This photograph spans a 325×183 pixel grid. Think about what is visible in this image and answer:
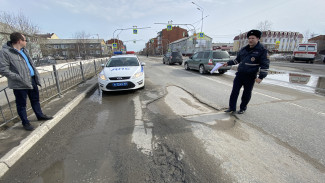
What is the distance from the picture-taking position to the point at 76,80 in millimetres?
7773

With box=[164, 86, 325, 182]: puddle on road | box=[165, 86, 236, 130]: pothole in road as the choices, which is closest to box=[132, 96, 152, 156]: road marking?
box=[164, 86, 325, 182]: puddle on road

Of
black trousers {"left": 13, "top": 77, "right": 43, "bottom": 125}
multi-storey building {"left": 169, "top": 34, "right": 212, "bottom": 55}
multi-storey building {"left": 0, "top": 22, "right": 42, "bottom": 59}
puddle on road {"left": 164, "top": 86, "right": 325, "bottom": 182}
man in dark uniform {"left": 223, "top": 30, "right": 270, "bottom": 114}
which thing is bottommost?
puddle on road {"left": 164, "top": 86, "right": 325, "bottom": 182}

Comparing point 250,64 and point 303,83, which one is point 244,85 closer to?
point 250,64

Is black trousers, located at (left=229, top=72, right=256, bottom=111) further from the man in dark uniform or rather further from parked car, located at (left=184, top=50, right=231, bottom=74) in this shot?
parked car, located at (left=184, top=50, right=231, bottom=74)

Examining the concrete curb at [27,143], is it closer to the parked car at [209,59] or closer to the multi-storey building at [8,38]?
the parked car at [209,59]

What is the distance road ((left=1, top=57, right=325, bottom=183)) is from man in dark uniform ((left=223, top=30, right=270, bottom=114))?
0.63 m

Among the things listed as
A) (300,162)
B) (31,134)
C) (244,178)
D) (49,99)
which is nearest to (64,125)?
(31,134)

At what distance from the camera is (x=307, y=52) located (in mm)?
19375

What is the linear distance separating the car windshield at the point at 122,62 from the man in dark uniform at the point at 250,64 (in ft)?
15.1

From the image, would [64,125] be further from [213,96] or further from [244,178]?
[213,96]

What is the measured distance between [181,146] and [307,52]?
2525cm

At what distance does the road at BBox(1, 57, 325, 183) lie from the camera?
6.91ft

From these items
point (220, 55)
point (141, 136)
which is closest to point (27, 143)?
point (141, 136)

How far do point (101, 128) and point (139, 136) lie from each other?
100 centimetres
